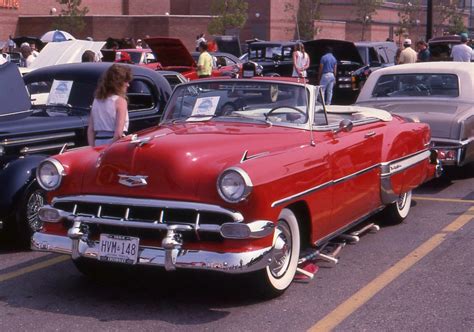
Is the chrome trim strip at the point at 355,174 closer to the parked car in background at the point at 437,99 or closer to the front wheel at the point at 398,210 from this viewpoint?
the front wheel at the point at 398,210

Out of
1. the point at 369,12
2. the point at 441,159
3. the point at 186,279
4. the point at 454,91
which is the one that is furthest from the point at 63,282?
the point at 369,12

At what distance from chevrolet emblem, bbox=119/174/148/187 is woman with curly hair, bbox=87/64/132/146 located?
2.33 meters

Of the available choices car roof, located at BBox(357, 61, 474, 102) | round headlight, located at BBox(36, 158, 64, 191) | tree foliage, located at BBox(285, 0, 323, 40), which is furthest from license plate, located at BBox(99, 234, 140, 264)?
tree foliage, located at BBox(285, 0, 323, 40)

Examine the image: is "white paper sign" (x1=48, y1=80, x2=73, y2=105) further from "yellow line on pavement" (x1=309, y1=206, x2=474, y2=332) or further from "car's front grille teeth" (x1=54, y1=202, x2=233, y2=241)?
"yellow line on pavement" (x1=309, y1=206, x2=474, y2=332)

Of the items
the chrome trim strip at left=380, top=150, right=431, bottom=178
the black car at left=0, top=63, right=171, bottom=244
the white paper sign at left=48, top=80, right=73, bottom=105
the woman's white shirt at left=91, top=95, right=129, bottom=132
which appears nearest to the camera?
the black car at left=0, top=63, right=171, bottom=244

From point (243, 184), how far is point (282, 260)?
88 cm

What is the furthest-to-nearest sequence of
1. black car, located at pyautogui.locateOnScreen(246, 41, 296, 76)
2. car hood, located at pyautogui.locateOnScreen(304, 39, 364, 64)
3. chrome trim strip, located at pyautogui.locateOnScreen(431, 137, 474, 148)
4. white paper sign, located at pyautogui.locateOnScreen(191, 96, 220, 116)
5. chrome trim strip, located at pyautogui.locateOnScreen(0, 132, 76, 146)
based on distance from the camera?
black car, located at pyautogui.locateOnScreen(246, 41, 296, 76)
car hood, located at pyautogui.locateOnScreen(304, 39, 364, 64)
chrome trim strip, located at pyautogui.locateOnScreen(431, 137, 474, 148)
chrome trim strip, located at pyautogui.locateOnScreen(0, 132, 76, 146)
white paper sign, located at pyautogui.locateOnScreen(191, 96, 220, 116)

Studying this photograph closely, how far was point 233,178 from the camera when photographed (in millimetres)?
5688

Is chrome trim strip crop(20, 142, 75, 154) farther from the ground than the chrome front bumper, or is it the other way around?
chrome trim strip crop(20, 142, 75, 154)

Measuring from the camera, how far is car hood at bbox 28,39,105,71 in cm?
1631

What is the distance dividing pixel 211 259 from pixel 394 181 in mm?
3070

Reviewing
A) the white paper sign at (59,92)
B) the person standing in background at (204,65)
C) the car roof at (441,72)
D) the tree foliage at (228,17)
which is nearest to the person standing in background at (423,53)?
the person standing in background at (204,65)

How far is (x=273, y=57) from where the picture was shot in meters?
25.5

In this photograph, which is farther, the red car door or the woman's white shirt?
the woman's white shirt
